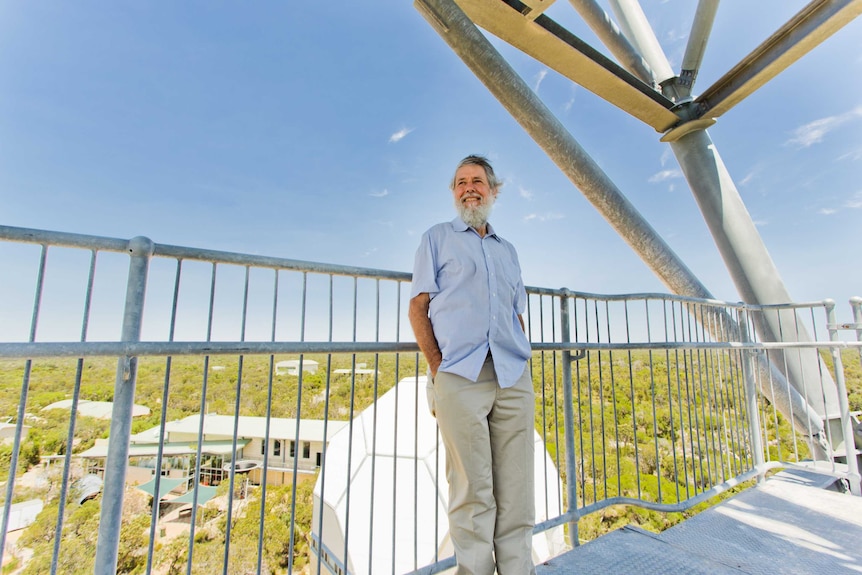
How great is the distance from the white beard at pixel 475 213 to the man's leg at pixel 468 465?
0.86 metres

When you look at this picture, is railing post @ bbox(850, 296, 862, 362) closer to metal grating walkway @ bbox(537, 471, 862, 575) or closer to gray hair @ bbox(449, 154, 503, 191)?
metal grating walkway @ bbox(537, 471, 862, 575)

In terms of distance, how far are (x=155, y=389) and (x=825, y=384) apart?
6.66 meters

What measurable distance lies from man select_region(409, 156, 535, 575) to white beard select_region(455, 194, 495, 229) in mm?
48

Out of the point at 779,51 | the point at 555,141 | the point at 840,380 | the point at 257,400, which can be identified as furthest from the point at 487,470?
the point at 779,51

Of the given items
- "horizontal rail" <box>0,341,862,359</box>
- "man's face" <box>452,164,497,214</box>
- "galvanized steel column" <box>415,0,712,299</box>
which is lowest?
"horizontal rail" <box>0,341,862,359</box>

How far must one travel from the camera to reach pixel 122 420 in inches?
56.0

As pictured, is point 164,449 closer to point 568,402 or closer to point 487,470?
point 487,470

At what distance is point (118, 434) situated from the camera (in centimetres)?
140

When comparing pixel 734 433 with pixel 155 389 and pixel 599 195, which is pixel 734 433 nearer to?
pixel 599 195

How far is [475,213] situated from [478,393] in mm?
971

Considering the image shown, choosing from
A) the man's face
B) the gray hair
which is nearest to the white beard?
the man's face

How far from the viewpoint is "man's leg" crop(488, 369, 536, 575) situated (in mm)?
1843

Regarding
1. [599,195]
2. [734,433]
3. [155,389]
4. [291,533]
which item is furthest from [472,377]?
[599,195]

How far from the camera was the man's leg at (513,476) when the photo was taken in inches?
72.6
